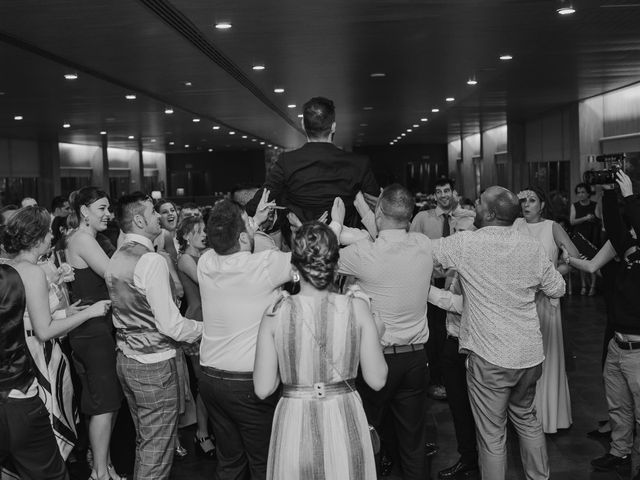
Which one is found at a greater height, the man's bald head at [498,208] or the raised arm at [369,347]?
the man's bald head at [498,208]

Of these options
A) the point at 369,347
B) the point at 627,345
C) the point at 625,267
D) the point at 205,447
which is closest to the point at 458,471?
the point at 627,345

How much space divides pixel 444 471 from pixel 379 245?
6.15ft

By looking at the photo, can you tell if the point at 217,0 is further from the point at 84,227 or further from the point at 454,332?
the point at 454,332

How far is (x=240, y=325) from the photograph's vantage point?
3484mm

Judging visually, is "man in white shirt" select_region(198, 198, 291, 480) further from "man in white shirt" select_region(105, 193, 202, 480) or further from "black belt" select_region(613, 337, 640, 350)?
"black belt" select_region(613, 337, 640, 350)

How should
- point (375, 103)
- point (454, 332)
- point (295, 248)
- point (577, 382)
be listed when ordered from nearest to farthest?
point (295, 248), point (454, 332), point (577, 382), point (375, 103)

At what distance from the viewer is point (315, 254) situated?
2.88 m

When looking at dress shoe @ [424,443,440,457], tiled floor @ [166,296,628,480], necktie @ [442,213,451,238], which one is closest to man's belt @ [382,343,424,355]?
tiled floor @ [166,296,628,480]

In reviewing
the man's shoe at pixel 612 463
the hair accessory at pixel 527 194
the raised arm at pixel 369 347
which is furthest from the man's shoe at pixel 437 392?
the raised arm at pixel 369 347

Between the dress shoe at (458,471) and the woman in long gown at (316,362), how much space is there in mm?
2084

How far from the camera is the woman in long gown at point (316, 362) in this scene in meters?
2.89

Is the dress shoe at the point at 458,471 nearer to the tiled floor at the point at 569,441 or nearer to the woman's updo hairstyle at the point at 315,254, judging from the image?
the tiled floor at the point at 569,441

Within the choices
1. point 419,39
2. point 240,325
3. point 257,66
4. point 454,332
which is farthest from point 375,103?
point 240,325

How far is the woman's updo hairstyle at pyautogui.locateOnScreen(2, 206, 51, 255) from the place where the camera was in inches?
153
